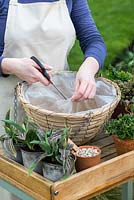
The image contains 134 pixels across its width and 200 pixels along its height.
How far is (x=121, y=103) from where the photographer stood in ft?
8.56

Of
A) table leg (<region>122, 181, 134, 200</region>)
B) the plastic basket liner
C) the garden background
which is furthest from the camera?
the garden background

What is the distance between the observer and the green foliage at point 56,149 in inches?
86.8

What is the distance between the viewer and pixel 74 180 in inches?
87.3

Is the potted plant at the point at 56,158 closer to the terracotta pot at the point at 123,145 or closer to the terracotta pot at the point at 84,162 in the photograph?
the terracotta pot at the point at 84,162

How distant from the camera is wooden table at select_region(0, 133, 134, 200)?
2199 millimetres

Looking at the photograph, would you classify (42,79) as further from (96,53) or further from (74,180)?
(74,180)

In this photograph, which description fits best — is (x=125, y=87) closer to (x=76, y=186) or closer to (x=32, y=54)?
(x=32, y=54)

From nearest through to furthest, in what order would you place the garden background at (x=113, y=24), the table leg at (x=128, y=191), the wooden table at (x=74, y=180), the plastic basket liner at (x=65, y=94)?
1. the wooden table at (x=74, y=180)
2. the plastic basket liner at (x=65, y=94)
3. the table leg at (x=128, y=191)
4. the garden background at (x=113, y=24)

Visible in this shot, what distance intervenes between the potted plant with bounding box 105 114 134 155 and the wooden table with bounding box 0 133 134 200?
0.11 ft

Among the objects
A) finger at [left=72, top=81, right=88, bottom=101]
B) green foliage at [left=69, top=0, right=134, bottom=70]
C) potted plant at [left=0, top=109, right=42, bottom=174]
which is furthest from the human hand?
green foliage at [left=69, top=0, right=134, bottom=70]

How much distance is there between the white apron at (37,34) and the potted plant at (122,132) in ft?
1.25

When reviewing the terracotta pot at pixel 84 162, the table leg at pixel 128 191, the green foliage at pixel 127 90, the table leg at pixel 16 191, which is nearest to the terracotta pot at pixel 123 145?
the terracotta pot at pixel 84 162

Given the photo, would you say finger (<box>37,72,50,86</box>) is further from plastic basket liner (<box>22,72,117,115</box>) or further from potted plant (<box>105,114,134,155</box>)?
potted plant (<box>105,114,134,155</box>)

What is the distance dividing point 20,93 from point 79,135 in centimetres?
26
